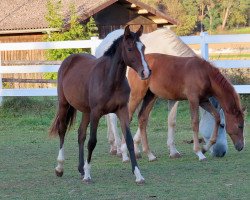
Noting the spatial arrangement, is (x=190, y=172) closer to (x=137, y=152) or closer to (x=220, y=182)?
(x=220, y=182)

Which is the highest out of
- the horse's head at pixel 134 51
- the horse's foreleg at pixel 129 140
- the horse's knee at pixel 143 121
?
the horse's head at pixel 134 51

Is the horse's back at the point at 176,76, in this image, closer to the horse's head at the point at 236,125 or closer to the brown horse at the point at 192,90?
the brown horse at the point at 192,90

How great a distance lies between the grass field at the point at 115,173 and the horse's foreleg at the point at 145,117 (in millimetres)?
152

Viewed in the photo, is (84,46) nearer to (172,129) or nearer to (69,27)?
(172,129)

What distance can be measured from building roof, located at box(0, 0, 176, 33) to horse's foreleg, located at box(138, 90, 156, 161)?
609 inches

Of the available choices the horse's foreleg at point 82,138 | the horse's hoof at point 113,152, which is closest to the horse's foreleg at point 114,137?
the horse's hoof at point 113,152

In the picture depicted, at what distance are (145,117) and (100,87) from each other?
255 cm

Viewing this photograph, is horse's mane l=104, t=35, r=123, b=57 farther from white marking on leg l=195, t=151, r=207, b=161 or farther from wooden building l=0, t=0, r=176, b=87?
wooden building l=0, t=0, r=176, b=87

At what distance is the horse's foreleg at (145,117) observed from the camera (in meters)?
10.7

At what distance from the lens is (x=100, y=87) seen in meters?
8.72

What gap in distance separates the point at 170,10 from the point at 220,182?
165 feet

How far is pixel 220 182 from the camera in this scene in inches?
331

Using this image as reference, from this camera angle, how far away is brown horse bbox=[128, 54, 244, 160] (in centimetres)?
1012

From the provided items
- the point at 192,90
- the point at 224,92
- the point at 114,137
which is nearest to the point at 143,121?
the point at 114,137
